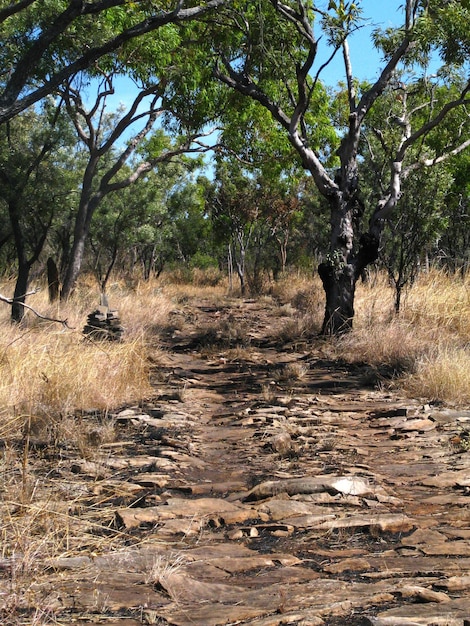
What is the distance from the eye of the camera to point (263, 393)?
339 inches

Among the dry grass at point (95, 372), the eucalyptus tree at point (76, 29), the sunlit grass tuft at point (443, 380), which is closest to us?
the dry grass at point (95, 372)

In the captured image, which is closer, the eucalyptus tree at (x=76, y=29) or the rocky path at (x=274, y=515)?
the rocky path at (x=274, y=515)

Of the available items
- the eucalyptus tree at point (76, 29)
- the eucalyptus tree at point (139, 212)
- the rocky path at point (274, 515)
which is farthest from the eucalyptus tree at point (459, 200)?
the rocky path at point (274, 515)

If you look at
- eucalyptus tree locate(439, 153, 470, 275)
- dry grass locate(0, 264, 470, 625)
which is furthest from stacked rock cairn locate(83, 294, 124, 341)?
eucalyptus tree locate(439, 153, 470, 275)

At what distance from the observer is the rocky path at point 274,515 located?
2.81 metres

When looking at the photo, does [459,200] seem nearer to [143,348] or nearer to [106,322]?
[106,322]

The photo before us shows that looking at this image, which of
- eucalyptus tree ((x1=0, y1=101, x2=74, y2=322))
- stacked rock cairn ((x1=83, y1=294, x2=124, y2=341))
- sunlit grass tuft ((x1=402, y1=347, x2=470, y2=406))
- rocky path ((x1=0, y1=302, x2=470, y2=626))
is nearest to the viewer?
rocky path ((x1=0, y1=302, x2=470, y2=626))

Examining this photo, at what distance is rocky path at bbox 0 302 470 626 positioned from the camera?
2.81 m

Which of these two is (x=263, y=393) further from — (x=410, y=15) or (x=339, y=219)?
(x=410, y=15)

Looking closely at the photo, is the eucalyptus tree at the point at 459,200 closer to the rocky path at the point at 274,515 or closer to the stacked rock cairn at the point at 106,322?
the stacked rock cairn at the point at 106,322

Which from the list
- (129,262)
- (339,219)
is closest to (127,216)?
(129,262)

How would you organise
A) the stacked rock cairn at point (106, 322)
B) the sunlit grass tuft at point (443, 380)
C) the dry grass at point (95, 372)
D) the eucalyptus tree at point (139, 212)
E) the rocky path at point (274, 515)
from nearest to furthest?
1. the rocky path at point (274, 515)
2. the dry grass at point (95, 372)
3. the sunlit grass tuft at point (443, 380)
4. the stacked rock cairn at point (106, 322)
5. the eucalyptus tree at point (139, 212)

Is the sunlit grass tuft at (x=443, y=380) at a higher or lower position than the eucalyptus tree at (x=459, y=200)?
lower

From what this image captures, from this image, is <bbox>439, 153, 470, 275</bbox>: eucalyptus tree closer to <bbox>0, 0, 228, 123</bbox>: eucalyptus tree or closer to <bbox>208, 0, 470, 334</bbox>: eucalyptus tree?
<bbox>208, 0, 470, 334</bbox>: eucalyptus tree
